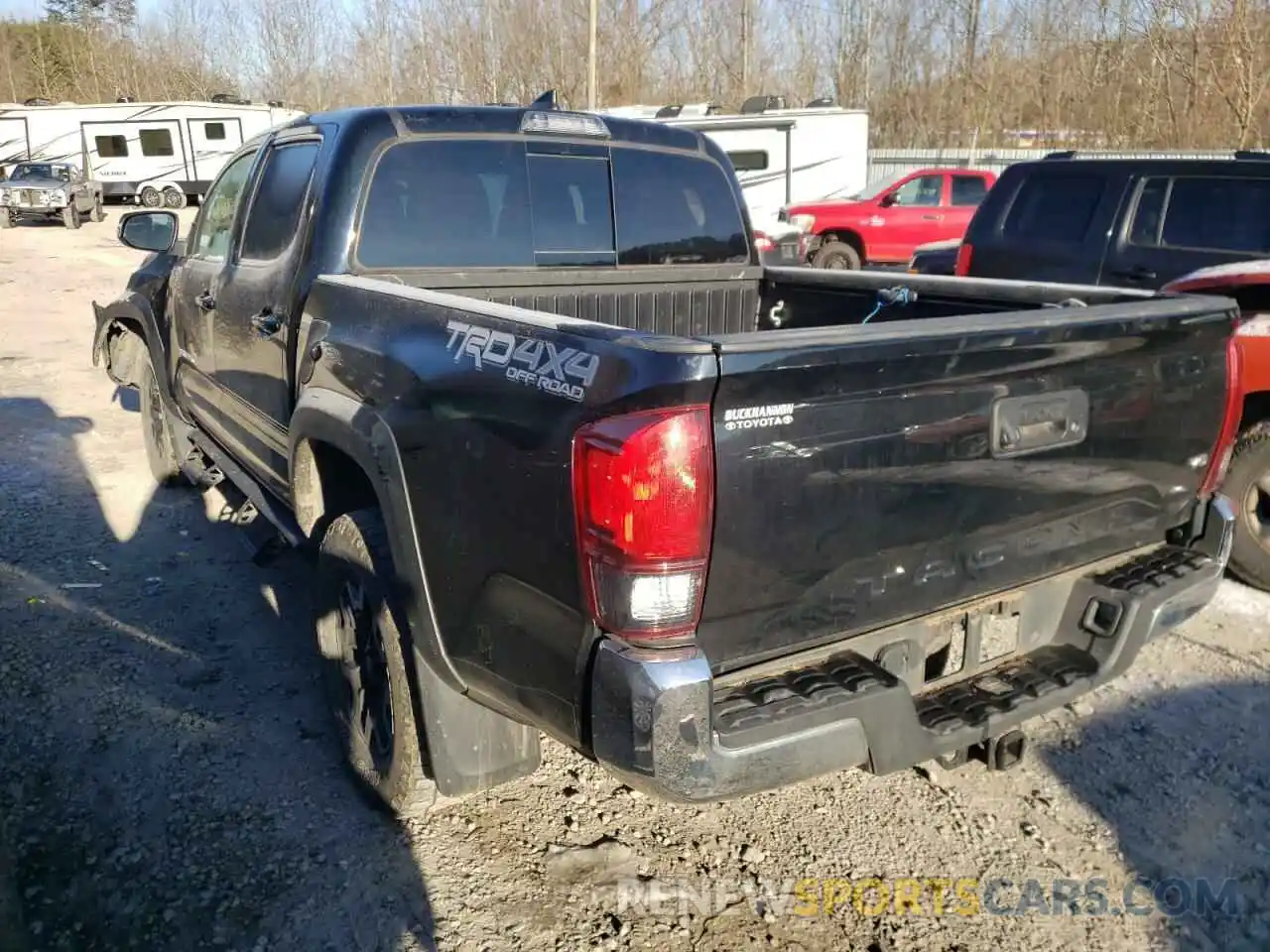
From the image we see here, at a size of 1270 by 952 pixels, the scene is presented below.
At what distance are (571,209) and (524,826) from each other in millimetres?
2266

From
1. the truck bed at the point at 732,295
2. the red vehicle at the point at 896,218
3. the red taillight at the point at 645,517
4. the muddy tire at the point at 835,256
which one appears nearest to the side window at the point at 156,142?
the red vehicle at the point at 896,218

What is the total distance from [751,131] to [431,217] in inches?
726

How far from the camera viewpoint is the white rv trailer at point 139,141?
32625 mm

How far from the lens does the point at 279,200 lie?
12.9 ft

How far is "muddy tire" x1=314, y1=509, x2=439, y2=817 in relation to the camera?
287 centimetres

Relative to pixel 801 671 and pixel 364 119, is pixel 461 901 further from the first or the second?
pixel 364 119

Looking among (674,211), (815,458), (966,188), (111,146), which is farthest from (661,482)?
(111,146)

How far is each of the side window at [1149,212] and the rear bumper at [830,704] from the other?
4.41 m

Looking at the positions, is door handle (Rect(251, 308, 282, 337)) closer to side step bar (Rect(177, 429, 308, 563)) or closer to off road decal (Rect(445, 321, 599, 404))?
side step bar (Rect(177, 429, 308, 563))

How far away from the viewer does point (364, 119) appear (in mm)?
3537

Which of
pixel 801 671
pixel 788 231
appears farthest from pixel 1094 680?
→ pixel 788 231

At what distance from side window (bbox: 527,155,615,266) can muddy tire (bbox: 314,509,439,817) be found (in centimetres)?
137

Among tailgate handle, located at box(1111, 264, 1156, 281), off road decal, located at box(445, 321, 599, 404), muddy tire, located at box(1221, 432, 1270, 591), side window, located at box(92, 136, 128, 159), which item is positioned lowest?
muddy tire, located at box(1221, 432, 1270, 591)

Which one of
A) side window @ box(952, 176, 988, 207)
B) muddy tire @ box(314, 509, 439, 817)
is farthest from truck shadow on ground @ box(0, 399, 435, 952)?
side window @ box(952, 176, 988, 207)
